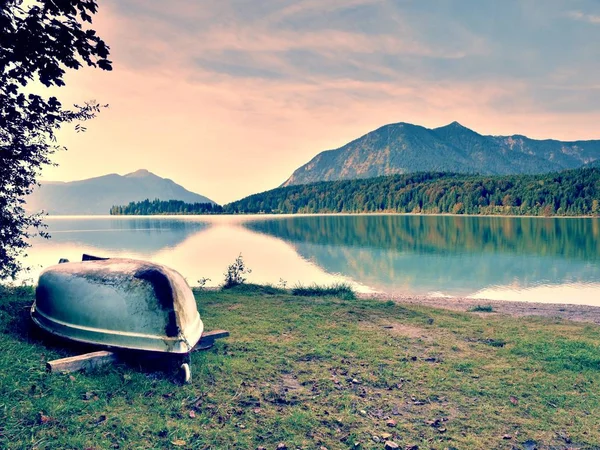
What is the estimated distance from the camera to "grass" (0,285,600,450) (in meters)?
5.83

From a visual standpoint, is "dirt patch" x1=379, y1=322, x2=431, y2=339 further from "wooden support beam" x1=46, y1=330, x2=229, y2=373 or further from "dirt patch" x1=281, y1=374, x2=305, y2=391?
"wooden support beam" x1=46, y1=330, x2=229, y2=373

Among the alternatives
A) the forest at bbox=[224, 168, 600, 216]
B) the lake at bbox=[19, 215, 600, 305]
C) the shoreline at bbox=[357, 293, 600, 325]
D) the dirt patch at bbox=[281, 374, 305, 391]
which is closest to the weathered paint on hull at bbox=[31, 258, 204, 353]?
the dirt patch at bbox=[281, 374, 305, 391]

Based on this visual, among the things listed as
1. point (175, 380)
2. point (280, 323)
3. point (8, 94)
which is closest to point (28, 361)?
point (175, 380)

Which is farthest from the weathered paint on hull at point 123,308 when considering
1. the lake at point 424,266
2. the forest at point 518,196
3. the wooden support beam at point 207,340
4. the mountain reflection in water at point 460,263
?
the forest at point 518,196

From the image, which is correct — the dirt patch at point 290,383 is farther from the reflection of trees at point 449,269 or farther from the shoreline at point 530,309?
the reflection of trees at point 449,269

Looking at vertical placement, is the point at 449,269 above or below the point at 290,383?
below

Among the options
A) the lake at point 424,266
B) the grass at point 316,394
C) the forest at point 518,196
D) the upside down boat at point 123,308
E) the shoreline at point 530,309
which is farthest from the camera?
the forest at point 518,196

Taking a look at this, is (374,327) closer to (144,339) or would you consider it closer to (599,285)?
(144,339)

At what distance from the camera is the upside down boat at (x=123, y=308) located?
7391 mm

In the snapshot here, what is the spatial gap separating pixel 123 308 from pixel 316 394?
400 centimetres

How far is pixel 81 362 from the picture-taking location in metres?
6.96

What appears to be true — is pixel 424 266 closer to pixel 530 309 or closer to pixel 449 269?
pixel 449 269

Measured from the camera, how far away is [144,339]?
7332 mm

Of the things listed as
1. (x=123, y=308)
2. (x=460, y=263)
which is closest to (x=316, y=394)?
(x=123, y=308)
